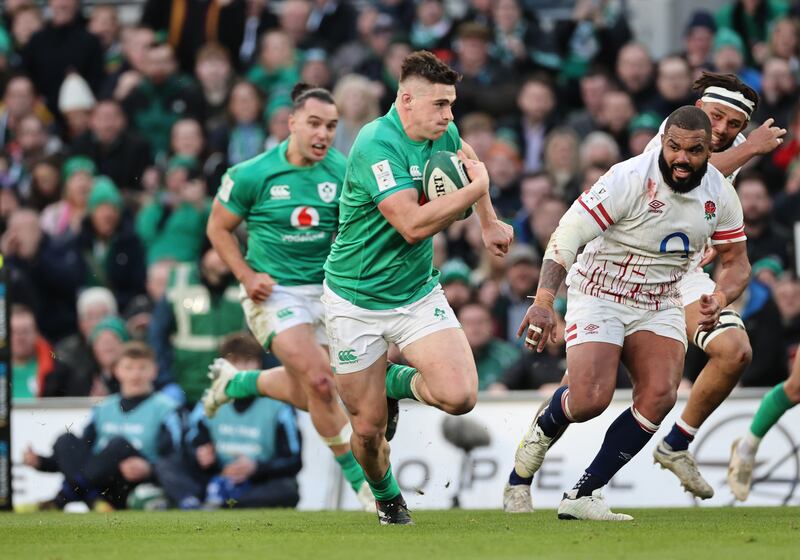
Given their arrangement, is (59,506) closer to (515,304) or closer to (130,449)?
(130,449)

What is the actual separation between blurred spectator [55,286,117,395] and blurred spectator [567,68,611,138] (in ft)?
17.3

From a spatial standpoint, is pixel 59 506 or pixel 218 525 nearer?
pixel 218 525

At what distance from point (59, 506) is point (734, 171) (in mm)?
6736

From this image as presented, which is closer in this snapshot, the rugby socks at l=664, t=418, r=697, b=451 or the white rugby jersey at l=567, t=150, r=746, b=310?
the white rugby jersey at l=567, t=150, r=746, b=310

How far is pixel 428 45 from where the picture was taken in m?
17.7

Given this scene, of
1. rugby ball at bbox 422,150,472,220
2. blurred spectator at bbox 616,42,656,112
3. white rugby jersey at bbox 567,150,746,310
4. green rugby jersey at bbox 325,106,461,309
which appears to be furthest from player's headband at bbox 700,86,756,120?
blurred spectator at bbox 616,42,656,112

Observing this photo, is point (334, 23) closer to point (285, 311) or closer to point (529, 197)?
point (529, 197)

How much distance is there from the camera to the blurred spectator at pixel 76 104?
19.2 m

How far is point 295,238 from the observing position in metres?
11.7

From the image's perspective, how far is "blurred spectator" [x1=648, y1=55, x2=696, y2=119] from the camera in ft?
53.0

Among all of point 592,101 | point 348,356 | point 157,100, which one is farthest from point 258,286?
point 157,100

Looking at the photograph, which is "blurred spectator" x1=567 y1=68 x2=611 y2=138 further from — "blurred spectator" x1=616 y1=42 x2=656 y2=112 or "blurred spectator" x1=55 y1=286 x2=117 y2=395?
"blurred spectator" x1=55 y1=286 x2=117 y2=395

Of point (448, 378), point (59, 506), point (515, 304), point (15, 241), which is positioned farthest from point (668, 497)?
point (15, 241)

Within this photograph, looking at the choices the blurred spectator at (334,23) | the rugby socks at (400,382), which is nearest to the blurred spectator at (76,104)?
the blurred spectator at (334,23)
